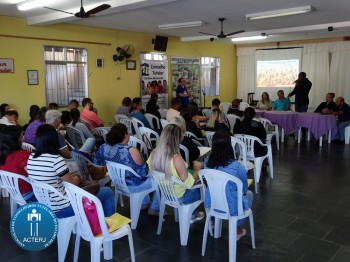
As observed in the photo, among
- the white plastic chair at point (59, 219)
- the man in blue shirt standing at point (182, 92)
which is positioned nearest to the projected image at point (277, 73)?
the man in blue shirt standing at point (182, 92)

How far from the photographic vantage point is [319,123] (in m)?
7.07

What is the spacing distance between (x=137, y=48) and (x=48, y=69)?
2.53 m

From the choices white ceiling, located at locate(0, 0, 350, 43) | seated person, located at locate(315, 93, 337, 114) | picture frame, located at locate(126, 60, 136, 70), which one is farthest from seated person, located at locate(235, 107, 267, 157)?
picture frame, located at locate(126, 60, 136, 70)

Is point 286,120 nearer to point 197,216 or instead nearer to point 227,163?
point 197,216

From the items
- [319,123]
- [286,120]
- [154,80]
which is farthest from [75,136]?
[319,123]

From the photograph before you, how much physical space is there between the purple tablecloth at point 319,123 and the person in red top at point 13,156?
5996 mm

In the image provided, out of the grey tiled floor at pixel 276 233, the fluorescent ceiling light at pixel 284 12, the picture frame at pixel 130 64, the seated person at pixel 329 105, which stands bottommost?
the grey tiled floor at pixel 276 233

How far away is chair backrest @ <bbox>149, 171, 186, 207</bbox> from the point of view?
2799 millimetres

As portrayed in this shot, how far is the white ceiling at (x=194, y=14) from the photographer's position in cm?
532

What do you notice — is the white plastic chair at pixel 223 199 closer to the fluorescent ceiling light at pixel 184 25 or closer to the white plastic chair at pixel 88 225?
the white plastic chair at pixel 88 225

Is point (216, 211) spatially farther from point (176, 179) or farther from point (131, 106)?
point (131, 106)

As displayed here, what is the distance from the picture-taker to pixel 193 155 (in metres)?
3.59

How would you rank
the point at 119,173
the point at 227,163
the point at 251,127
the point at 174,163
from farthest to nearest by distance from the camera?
the point at 251,127, the point at 119,173, the point at 174,163, the point at 227,163

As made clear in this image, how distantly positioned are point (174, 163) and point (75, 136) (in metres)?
2.60
